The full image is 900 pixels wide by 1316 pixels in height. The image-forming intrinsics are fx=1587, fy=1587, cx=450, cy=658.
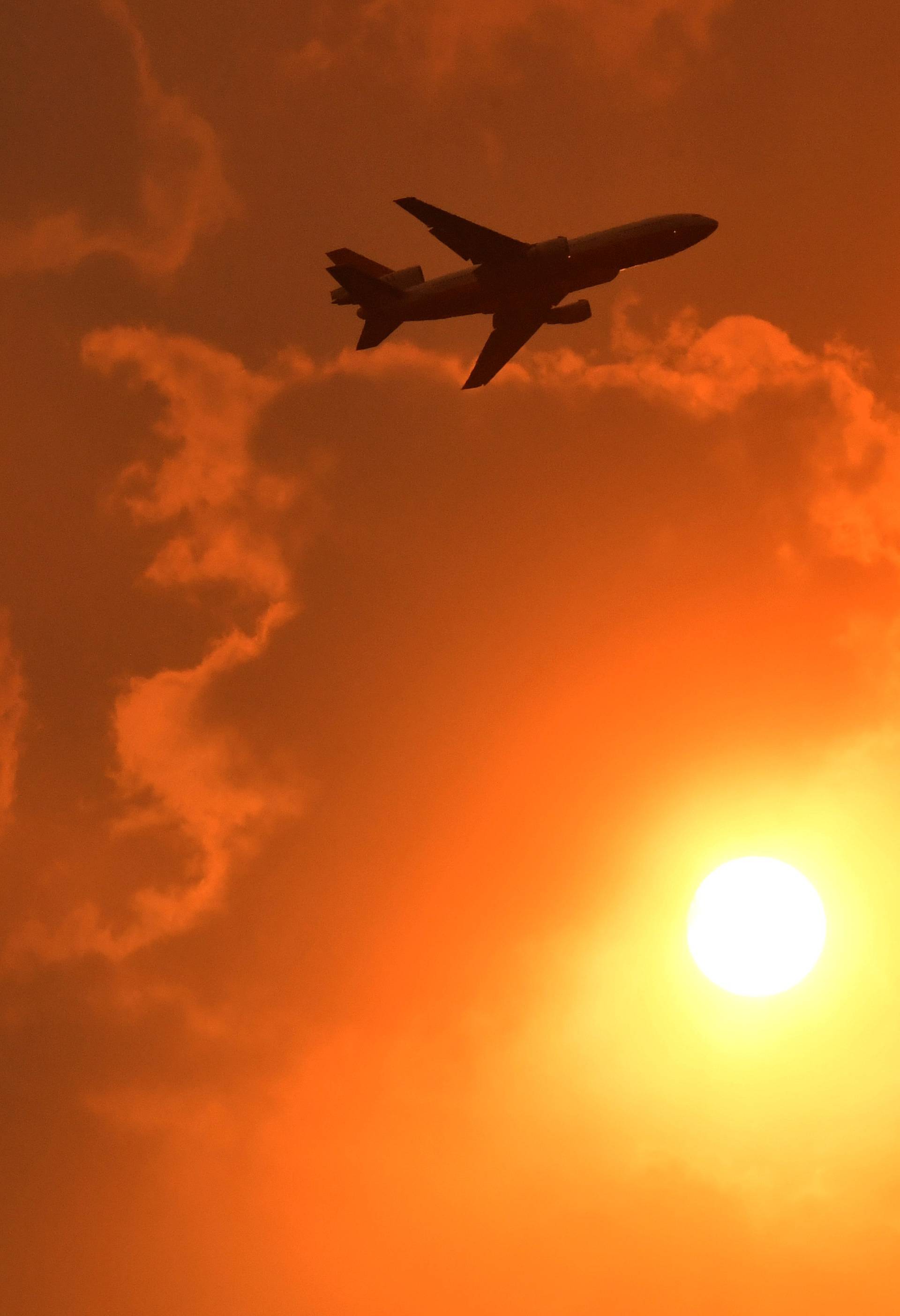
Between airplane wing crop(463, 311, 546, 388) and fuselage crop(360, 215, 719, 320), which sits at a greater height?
airplane wing crop(463, 311, 546, 388)

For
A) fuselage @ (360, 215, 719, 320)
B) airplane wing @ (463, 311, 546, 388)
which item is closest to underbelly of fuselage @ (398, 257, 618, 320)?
fuselage @ (360, 215, 719, 320)

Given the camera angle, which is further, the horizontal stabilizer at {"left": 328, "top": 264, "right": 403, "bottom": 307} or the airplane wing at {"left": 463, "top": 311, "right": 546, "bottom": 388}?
the airplane wing at {"left": 463, "top": 311, "right": 546, "bottom": 388}

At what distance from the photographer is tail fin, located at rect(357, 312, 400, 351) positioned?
406ft

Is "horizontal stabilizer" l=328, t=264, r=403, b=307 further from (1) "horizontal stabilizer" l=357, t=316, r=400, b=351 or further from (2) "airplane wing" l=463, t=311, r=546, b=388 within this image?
(2) "airplane wing" l=463, t=311, r=546, b=388

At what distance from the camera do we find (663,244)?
400 feet

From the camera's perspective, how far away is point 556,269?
121 m

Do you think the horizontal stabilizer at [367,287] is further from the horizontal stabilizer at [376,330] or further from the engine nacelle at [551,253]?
the engine nacelle at [551,253]

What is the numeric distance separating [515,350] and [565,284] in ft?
35.0

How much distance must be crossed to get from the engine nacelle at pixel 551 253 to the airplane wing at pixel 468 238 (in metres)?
0.91

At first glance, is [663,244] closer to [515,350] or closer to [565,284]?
[565,284]

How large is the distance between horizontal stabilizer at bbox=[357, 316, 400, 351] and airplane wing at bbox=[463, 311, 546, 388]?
1015 centimetres

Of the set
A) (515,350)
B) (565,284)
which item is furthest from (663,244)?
(515,350)

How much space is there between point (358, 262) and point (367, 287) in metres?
4.63

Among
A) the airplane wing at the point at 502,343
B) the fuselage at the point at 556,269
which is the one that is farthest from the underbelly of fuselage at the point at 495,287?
the airplane wing at the point at 502,343
